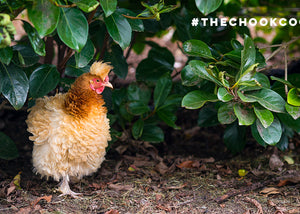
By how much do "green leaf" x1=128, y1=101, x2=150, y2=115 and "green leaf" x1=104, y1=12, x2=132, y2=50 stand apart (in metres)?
0.97

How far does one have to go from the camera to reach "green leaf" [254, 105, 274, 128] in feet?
7.43

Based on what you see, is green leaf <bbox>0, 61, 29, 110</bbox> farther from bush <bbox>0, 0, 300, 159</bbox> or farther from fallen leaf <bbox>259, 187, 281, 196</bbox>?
fallen leaf <bbox>259, 187, 281, 196</bbox>

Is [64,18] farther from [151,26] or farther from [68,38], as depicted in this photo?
[151,26]

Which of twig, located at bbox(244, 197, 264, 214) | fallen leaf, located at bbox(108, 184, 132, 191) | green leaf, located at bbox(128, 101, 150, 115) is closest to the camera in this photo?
twig, located at bbox(244, 197, 264, 214)

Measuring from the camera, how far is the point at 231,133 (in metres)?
3.25

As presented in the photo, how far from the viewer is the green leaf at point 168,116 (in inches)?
120

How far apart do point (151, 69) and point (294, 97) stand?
1.44 metres

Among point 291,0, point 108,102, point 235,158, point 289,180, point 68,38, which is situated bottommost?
point 235,158

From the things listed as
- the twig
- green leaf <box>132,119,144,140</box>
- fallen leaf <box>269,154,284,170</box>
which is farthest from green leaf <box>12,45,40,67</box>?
fallen leaf <box>269,154,284,170</box>

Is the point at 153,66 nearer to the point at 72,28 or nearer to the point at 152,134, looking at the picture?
the point at 152,134

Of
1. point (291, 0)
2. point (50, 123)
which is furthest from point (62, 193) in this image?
point (291, 0)

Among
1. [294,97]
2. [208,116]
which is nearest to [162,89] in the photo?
[208,116]

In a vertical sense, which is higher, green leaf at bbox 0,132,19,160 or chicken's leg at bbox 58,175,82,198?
green leaf at bbox 0,132,19,160

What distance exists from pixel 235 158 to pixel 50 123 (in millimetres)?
1844
